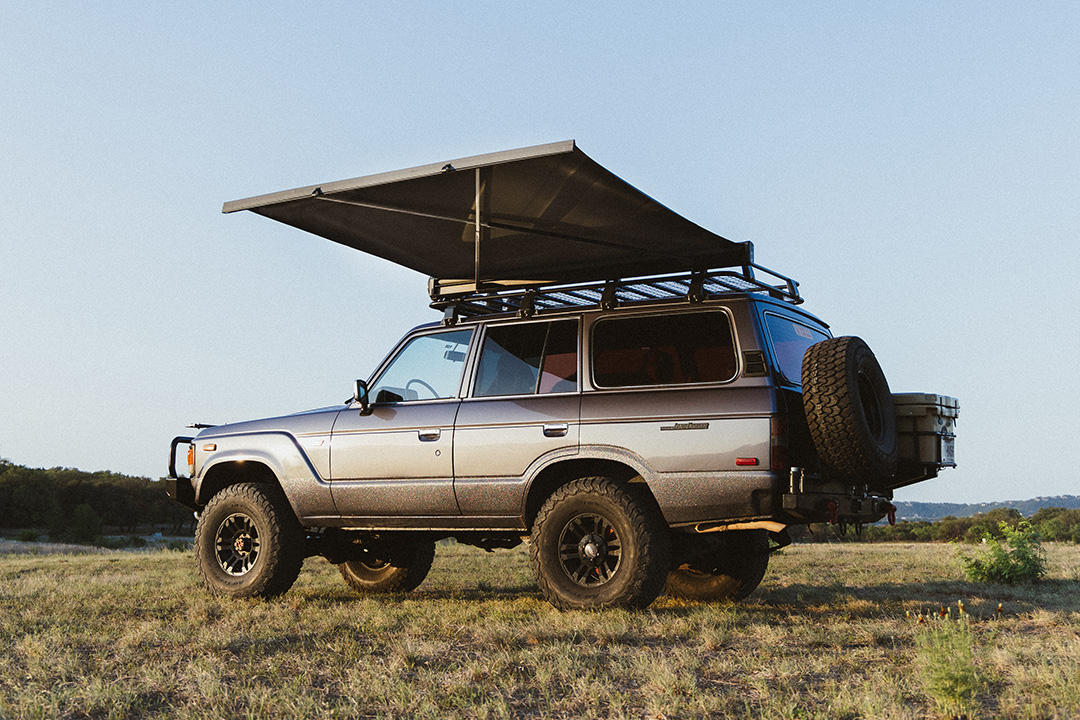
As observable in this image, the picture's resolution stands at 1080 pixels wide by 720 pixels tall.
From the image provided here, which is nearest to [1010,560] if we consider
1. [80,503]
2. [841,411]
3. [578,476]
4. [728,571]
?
[728,571]

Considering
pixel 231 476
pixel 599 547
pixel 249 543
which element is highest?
pixel 231 476

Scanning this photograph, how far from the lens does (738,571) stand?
7.15m

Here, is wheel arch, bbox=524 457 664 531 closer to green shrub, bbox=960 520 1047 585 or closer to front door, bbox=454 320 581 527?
front door, bbox=454 320 581 527

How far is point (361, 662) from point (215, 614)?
7.68ft

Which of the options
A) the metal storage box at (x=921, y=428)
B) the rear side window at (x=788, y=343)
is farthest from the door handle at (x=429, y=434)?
the metal storage box at (x=921, y=428)

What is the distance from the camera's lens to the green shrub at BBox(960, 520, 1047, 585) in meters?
8.73

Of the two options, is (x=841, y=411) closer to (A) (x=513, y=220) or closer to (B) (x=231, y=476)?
(A) (x=513, y=220)

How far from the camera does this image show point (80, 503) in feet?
178

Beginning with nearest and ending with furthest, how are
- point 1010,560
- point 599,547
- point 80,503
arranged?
point 599,547
point 1010,560
point 80,503

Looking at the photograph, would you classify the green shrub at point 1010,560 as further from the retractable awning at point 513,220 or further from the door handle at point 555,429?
the door handle at point 555,429

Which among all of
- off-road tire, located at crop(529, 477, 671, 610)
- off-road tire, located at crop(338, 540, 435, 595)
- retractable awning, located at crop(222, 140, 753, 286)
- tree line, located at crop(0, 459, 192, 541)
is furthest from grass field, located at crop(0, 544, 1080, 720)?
tree line, located at crop(0, 459, 192, 541)

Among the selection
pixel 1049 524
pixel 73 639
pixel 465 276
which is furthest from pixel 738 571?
pixel 1049 524

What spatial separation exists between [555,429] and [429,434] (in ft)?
3.50

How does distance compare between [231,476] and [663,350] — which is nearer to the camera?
[663,350]
